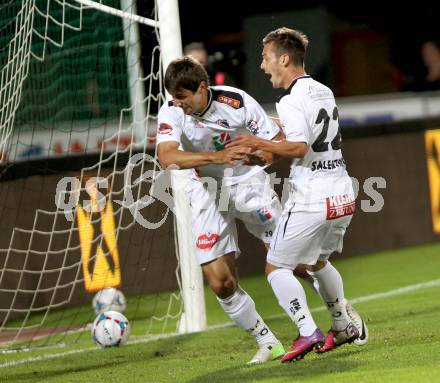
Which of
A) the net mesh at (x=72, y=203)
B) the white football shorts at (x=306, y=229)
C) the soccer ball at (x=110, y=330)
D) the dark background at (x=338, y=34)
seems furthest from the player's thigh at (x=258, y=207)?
the dark background at (x=338, y=34)

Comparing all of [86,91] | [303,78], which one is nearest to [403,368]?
[303,78]

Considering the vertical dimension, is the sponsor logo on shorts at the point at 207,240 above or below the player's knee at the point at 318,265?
above

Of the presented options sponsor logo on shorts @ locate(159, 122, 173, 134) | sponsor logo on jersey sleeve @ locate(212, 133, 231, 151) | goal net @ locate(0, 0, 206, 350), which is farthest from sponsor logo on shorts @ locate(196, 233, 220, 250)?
Result: goal net @ locate(0, 0, 206, 350)

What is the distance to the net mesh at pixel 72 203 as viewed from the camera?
31.7ft

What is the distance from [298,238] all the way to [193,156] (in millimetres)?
744

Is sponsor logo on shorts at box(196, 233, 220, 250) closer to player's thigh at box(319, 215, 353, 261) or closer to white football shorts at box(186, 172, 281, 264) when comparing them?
white football shorts at box(186, 172, 281, 264)

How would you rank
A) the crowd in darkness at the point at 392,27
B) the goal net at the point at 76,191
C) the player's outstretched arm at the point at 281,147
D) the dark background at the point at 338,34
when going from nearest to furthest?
the player's outstretched arm at the point at 281,147 < the goal net at the point at 76,191 < the dark background at the point at 338,34 < the crowd in darkness at the point at 392,27

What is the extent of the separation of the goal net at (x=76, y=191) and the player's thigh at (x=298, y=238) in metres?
2.78

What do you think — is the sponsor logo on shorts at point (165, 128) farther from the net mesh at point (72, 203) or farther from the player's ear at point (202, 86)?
the net mesh at point (72, 203)

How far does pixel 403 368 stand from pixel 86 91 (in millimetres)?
5838

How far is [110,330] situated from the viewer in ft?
27.2

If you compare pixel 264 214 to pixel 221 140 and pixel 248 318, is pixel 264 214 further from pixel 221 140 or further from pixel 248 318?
pixel 248 318

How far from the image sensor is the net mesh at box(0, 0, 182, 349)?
9.66 metres

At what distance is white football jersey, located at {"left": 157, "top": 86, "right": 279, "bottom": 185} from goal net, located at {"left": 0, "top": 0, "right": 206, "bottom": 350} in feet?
7.23
